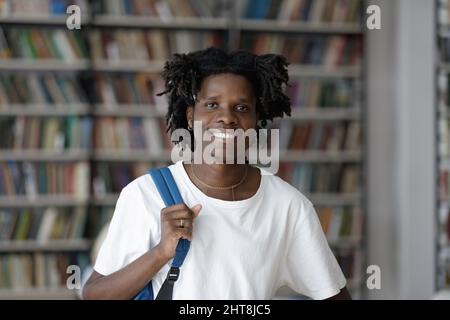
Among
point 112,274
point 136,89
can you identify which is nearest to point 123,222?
point 112,274

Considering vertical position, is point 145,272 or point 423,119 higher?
point 423,119

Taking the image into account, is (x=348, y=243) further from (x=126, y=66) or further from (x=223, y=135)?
(x=223, y=135)

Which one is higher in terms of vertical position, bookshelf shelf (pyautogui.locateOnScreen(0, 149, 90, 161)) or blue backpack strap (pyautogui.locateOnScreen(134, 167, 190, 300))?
bookshelf shelf (pyautogui.locateOnScreen(0, 149, 90, 161))

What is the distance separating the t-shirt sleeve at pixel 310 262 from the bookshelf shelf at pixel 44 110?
255cm

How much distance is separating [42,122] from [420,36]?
6.20 feet

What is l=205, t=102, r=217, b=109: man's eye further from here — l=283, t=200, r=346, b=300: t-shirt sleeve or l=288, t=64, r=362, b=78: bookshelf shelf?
l=288, t=64, r=362, b=78: bookshelf shelf

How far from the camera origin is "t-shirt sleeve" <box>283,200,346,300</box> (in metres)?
0.88

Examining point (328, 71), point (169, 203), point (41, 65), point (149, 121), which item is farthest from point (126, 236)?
point (328, 71)

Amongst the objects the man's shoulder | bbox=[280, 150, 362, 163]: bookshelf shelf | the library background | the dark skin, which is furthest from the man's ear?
bbox=[280, 150, 362, 163]: bookshelf shelf

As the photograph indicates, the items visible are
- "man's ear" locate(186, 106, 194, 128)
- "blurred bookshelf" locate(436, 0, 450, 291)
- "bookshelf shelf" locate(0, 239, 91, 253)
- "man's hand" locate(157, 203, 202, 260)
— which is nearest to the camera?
"man's hand" locate(157, 203, 202, 260)

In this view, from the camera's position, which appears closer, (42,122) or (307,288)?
(307,288)

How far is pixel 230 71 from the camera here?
2.85 ft

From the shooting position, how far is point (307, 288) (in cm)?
92

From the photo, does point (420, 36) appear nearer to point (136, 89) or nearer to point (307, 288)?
point (136, 89)
